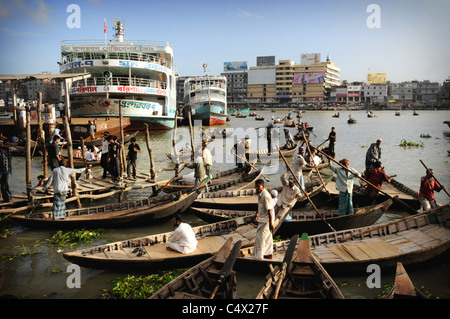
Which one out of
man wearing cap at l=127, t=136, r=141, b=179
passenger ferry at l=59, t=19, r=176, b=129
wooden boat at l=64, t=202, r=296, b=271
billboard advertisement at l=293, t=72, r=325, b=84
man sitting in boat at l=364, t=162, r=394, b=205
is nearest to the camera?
wooden boat at l=64, t=202, r=296, b=271

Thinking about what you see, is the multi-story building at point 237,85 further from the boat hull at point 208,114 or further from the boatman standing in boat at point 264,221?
the boatman standing in boat at point 264,221

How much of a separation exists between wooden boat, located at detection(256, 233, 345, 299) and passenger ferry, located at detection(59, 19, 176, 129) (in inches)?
1038

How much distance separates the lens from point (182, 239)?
22.5 ft

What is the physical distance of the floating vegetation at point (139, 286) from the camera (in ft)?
19.9

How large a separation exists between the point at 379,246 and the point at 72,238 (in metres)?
7.29

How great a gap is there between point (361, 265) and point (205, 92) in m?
41.4

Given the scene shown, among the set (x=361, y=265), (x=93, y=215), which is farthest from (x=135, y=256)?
(x=361, y=265)

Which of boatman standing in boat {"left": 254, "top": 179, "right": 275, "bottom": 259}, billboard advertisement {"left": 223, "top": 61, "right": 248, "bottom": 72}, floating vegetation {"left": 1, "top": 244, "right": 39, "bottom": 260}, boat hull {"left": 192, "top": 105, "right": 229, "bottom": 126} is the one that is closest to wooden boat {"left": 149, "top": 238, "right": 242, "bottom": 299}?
boatman standing in boat {"left": 254, "top": 179, "right": 275, "bottom": 259}

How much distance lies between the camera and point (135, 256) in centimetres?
678

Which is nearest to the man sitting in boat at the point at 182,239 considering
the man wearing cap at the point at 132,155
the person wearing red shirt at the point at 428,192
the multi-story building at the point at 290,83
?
the person wearing red shirt at the point at 428,192

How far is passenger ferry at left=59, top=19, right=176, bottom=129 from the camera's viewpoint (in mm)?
29156

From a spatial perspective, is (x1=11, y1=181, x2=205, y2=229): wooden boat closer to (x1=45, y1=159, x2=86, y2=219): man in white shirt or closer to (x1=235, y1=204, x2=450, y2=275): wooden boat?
(x1=45, y1=159, x2=86, y2=219): man in white shirt

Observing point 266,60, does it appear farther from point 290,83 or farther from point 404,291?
point 404,291

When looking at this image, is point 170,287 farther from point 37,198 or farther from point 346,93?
point 346,93
